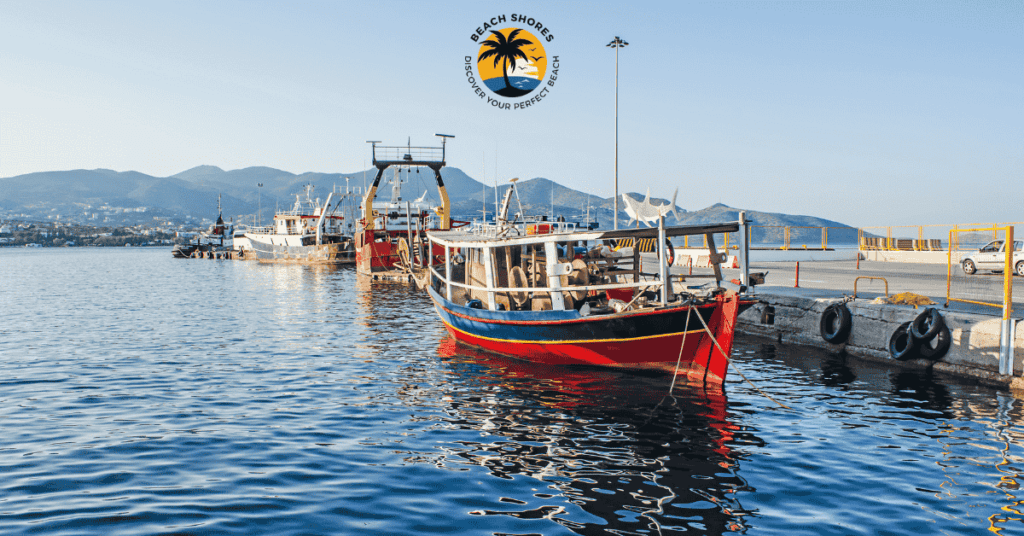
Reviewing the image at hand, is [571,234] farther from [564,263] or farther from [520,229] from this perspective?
[520,229]

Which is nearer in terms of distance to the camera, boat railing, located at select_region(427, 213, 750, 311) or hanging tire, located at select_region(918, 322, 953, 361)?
boat railing, located at select_region(427, 213, 750, 311)

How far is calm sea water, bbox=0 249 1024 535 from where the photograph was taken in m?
7.22

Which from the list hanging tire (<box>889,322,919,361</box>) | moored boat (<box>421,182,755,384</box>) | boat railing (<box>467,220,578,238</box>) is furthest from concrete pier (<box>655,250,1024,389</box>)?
boat railing (<box>467,220,578,238</box>)

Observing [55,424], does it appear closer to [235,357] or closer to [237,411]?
[237,411]

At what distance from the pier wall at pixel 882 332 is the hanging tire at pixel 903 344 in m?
0.26

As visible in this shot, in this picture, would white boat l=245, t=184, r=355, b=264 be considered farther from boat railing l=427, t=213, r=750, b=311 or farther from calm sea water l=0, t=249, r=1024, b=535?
calm sea water l=0, t=249, r=1024, b=535

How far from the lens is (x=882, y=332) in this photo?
16.5 meters

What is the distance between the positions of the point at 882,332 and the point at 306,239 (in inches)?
2912

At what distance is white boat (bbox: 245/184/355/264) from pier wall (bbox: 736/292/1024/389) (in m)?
57.7

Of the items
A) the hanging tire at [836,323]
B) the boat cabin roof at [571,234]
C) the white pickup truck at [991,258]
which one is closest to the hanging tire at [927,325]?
the hanging tire at [836,323]

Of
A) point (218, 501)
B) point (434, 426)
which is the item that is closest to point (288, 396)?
point (434, 426)

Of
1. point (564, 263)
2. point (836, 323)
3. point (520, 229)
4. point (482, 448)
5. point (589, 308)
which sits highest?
point (520, 229)

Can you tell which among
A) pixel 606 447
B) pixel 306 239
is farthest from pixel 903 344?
pixel 306 239

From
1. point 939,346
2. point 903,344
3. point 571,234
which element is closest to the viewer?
point 571,234
